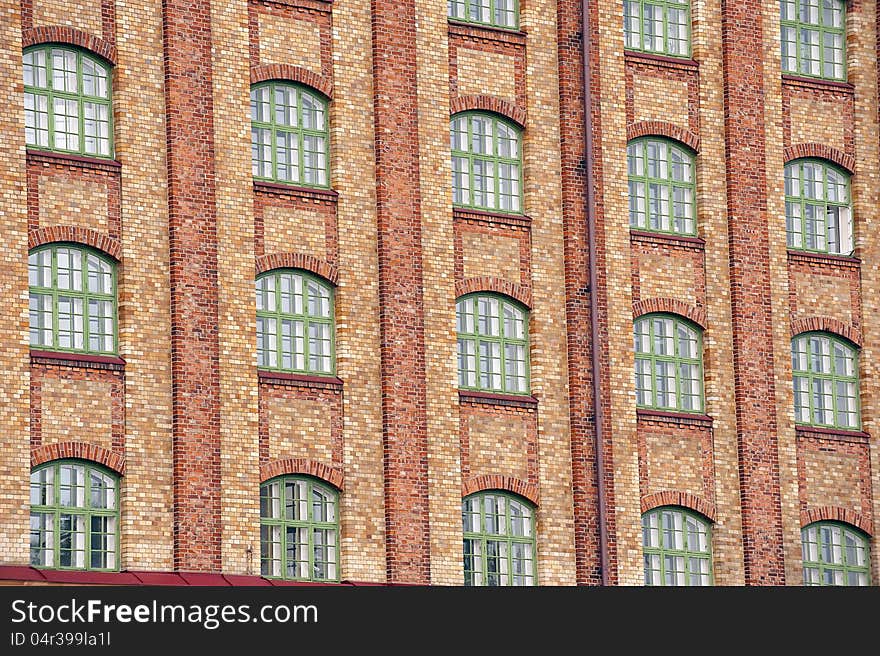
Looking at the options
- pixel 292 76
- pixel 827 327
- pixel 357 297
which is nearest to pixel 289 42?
pixel 292 76

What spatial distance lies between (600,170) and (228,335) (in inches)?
324

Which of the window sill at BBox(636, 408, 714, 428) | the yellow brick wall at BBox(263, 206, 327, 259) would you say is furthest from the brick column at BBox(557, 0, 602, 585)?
the yellow brick wall at BBox(263, 206, 327, 259)

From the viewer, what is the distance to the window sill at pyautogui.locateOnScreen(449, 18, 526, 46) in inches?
1821

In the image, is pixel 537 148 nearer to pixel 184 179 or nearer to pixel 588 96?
pixel 588 96

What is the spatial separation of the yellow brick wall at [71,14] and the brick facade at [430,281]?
53 millimetres

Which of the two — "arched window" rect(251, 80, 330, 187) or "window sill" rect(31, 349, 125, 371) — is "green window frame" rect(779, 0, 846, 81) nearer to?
"arched window" rect(251, 80, 330, 187)

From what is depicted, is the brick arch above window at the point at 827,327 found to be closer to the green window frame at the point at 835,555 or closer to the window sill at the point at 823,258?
→ the window sill at the point at 823,258

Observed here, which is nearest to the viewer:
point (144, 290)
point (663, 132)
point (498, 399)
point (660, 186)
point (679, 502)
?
point (144, 290)

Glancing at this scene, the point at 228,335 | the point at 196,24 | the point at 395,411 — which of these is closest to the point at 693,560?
the point at 395,411

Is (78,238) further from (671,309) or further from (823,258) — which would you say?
(823,258)

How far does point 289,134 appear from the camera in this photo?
1756 inches

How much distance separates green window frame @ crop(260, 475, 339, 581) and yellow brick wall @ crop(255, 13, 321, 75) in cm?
726

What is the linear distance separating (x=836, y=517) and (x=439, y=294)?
8921mm

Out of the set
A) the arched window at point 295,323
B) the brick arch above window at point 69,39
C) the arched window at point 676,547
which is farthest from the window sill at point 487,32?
the arched window at point 676,547
